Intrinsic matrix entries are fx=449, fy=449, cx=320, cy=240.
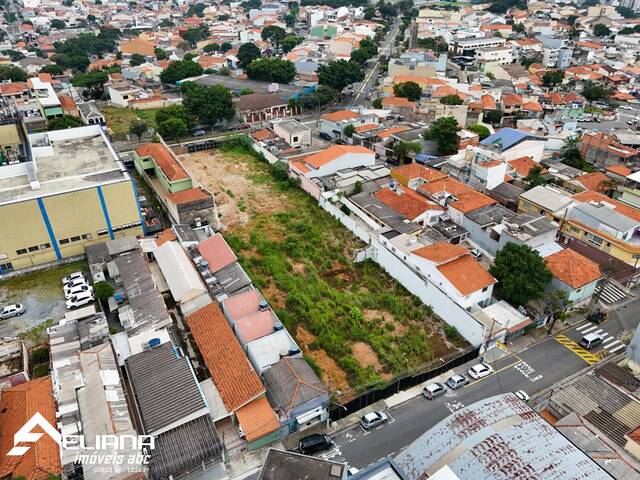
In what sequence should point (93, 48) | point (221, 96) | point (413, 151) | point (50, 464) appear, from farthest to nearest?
point (93, 48) → point (221, 96) → point (413, 151) → point (50, 464)

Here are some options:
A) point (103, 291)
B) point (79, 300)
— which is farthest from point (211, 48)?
point (103, 291)

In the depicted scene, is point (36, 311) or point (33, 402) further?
point (36, 311)

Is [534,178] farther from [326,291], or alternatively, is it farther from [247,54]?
[247,54]

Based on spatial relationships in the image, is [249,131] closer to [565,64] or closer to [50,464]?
[50,464]

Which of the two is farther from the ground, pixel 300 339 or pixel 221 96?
pixel 221 96

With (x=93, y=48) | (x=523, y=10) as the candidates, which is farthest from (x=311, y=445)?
(x=523, y=10)
